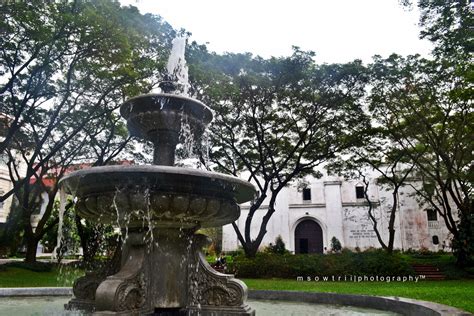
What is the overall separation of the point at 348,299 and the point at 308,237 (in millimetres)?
31976

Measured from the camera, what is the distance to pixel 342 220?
124 feet

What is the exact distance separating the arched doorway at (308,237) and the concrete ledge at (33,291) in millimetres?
31596

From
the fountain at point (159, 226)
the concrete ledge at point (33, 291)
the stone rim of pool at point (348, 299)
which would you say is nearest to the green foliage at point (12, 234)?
the concrete ledge at point (33, 291)

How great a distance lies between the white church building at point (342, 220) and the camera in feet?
120

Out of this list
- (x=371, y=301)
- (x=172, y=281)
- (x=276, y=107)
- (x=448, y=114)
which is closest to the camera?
(x=172, y=281)

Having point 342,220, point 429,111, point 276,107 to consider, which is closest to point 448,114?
point 429,111

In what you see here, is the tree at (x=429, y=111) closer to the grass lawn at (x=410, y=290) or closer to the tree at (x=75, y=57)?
the grass lawn at (x=410, y=290)

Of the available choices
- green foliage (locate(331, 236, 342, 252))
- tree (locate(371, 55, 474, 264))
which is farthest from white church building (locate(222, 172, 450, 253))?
tree (locate(371, 55, 474, 264))

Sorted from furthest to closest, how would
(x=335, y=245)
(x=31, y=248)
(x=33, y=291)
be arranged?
(x=335, y=245)
(x=31, y=248)
(x=33, y=291)

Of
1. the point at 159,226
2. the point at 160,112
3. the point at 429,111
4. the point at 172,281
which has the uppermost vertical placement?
the point at 429,111

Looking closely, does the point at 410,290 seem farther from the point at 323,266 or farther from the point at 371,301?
the point at 323,266

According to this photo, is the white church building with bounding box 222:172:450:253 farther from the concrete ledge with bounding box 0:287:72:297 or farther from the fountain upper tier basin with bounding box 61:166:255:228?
the fountain upper tier basin with bounding box 61:166:255:228

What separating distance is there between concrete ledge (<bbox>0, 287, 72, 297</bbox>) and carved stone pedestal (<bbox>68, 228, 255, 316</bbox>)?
461 cm

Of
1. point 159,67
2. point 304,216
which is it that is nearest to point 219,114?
point 159,67
